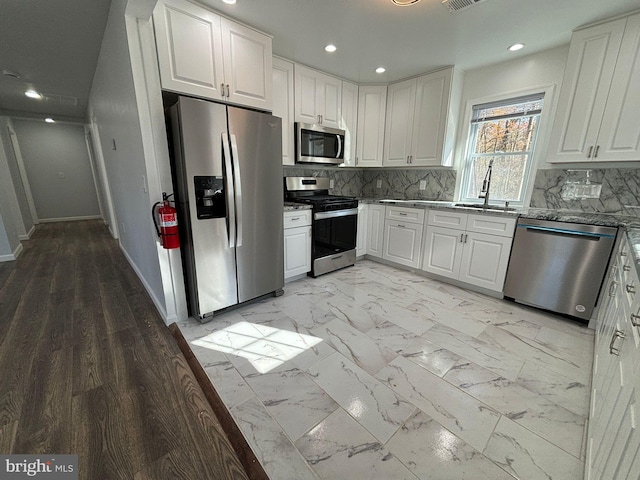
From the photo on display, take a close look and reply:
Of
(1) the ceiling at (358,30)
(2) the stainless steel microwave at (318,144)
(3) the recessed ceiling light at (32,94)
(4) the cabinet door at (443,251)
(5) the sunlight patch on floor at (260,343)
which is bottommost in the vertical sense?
(5) the sunlight patch on floor at (260,343)

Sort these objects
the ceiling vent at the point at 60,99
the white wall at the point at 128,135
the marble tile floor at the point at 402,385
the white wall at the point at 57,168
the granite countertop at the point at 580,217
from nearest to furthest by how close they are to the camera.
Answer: the marble tile floor at the point at 402,385 → the granite countertop at the point at 580,217 → the white wall at the point at 128,135 → the ceiling vent at the point at 60,99 → the white wall at the point at 57,168

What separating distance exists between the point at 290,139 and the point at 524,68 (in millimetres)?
2633

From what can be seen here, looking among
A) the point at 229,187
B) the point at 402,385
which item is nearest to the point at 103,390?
the point at 229,187

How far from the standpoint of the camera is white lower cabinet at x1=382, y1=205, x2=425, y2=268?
3249 millimetres

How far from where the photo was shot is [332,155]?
11.0 feet

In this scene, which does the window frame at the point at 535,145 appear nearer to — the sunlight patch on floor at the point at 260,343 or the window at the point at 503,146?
the window at the point at 503,146

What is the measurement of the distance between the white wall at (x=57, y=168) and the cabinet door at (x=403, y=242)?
7778 millimetres

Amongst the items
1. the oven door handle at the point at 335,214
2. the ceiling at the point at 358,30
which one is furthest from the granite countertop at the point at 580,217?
the ceiling at the point at 358,30

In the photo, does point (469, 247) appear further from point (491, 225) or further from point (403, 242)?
point (403, 242)

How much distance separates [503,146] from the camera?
9.98 feet

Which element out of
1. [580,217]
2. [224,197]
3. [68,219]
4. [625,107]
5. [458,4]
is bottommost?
[68,219]

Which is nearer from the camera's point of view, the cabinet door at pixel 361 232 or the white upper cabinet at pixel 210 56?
the white upper cabinet at pixel 210 56

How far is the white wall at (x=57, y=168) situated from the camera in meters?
5.96

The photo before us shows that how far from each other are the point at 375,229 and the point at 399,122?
4.89 feet
